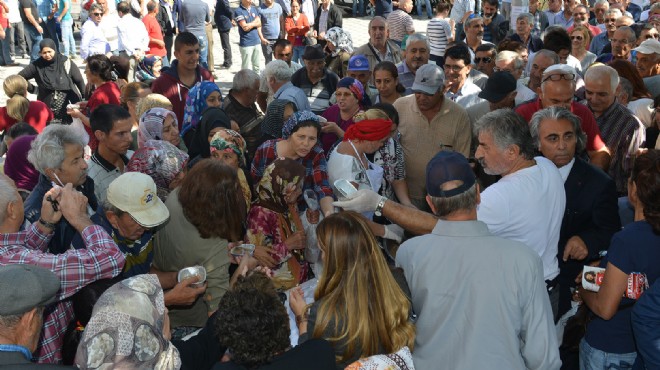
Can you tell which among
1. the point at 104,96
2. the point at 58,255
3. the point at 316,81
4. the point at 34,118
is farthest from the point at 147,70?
the point at 58,255

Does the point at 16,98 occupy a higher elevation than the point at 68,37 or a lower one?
higher

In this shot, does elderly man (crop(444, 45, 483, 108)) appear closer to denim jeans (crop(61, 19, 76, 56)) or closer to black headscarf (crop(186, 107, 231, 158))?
black headscarf (crop(186, 107, 231, 158))

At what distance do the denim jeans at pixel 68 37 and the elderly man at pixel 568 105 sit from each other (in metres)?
12.7

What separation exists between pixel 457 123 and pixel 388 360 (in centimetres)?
357

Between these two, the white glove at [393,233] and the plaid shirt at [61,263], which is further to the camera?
the white glove at [393,233]

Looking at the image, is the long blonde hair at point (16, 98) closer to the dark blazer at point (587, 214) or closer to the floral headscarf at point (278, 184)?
the floral headscarf at point (278, 184)

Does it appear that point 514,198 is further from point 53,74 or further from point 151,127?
point 53,74

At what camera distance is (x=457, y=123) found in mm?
5984

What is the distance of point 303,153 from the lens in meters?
5.00

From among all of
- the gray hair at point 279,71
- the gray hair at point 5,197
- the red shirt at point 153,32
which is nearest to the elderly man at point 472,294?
the gray hair at point 5,197

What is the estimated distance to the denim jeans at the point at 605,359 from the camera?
3.44 metres

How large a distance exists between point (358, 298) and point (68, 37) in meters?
14.7

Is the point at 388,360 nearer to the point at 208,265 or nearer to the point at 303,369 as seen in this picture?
the point at 303,369

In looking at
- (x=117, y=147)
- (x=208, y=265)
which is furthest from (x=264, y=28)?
(x=208, y=265)
